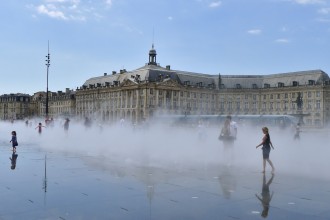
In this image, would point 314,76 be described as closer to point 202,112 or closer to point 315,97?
point 315,97

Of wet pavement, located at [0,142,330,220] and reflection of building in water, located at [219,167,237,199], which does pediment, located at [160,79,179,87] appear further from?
reflection of building in water, located at [219,167,237,199]

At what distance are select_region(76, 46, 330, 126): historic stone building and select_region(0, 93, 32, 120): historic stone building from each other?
186 ft

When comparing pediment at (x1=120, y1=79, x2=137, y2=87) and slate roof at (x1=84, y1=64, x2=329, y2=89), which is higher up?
slate roof at (x1=84, y1=64, x2=329, y2=89)

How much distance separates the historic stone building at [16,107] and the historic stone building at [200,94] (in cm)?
5662

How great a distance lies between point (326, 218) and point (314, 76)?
12000 cm

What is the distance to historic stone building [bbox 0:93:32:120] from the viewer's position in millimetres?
187125

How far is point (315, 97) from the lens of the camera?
117375mm

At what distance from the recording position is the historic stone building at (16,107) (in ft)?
614

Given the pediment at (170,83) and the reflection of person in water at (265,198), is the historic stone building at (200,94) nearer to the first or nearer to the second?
the pediment at (170,83)

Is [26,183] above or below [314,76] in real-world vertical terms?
below

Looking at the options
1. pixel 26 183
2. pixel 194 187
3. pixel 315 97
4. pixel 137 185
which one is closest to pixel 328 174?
pixel 194 187

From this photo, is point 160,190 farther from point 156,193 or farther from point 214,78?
point 214,78

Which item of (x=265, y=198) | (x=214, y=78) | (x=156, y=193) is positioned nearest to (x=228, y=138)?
(x=265, y=198)

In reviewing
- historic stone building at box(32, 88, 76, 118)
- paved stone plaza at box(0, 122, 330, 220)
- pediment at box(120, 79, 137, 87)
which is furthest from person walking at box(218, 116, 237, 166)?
historic stone building at box(32, 88, 76, 118)
